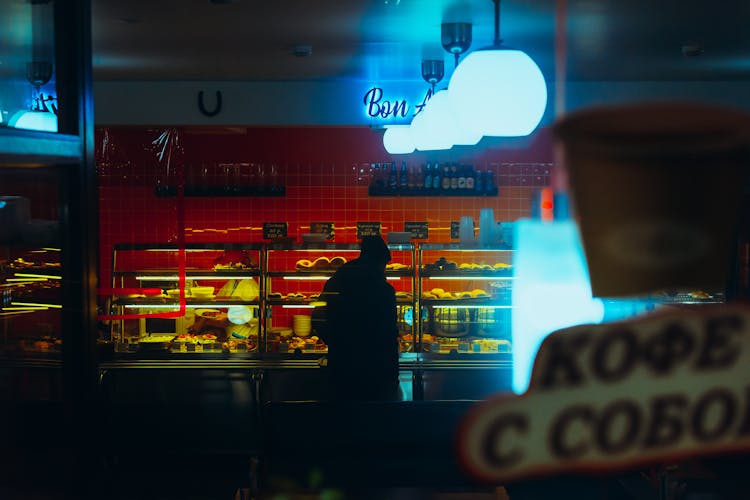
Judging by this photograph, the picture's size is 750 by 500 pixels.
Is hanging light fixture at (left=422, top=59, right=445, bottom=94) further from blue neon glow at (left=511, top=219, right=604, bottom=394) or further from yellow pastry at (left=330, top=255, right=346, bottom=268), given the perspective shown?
blue neon glow at (left=511, top=219, right=604, bottom=394)

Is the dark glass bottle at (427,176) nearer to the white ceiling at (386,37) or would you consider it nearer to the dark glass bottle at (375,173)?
the dark glass bottle at (375,173)

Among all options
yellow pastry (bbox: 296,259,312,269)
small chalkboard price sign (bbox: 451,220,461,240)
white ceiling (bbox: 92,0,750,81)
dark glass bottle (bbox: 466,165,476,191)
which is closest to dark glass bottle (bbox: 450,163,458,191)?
dark glass bottle (bbox: 466,165,476,191)

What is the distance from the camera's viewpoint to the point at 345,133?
827cm

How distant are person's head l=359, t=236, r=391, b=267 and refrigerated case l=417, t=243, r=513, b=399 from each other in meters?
0.54

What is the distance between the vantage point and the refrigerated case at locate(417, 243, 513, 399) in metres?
5.99

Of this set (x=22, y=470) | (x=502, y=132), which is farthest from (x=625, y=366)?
(x=22, y=470)

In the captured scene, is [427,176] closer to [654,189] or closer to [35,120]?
[35,120]

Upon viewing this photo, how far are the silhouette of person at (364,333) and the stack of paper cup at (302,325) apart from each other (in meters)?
0.80

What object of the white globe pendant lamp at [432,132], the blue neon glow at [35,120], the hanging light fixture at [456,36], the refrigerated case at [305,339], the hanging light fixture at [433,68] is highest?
the hanging light fixture at [433,68]

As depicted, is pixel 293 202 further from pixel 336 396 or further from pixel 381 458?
pixel 381 458

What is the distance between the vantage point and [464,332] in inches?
245

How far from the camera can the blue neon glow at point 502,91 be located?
241 centimetres

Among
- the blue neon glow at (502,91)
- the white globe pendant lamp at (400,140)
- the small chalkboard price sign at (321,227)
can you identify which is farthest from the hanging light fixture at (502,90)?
the small chalkboard price sign at (321,227)

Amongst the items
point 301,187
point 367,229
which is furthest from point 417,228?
point 301,187
